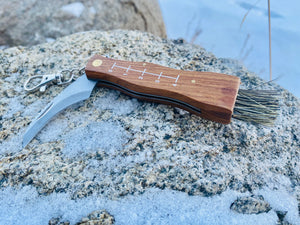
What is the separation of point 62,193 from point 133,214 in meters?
0.23

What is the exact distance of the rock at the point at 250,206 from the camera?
0.79 m

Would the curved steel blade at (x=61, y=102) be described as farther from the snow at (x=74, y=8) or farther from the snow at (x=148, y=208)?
the snow at (x=74, y=8)

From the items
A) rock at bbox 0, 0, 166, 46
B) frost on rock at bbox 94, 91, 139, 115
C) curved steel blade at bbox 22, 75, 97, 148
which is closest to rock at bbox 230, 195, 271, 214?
frost on rock at bbox 94, 91, 139, 115

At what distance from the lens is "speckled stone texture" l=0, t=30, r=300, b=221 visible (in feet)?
2.79

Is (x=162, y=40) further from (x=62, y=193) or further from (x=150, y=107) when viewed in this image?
(x=62, y=193)

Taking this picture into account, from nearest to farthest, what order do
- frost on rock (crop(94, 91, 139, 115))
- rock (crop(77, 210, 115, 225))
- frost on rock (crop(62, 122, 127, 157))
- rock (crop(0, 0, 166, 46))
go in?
rock (crop(77, 210, 115, 225)) < frost on rock (crop(62, 122, 127, 157)) < frost on rock (crop(94, 91, 139, 115)) < rock (crop(0, 0, 166, 46))

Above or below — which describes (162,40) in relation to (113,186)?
above

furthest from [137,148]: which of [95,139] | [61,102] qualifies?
[61,102]

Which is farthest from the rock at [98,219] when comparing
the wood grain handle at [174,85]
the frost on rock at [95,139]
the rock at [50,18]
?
the rock at [50,18]

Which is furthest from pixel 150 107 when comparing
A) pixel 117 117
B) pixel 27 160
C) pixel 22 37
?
pixel 22 37

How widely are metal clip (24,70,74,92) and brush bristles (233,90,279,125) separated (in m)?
0.71

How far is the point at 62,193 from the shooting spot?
839 mm

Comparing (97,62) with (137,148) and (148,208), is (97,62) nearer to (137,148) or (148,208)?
(137,148)

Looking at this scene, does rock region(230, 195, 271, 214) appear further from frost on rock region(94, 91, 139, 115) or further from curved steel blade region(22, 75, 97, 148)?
curved steel blade region(22, 75, 97, 148)
